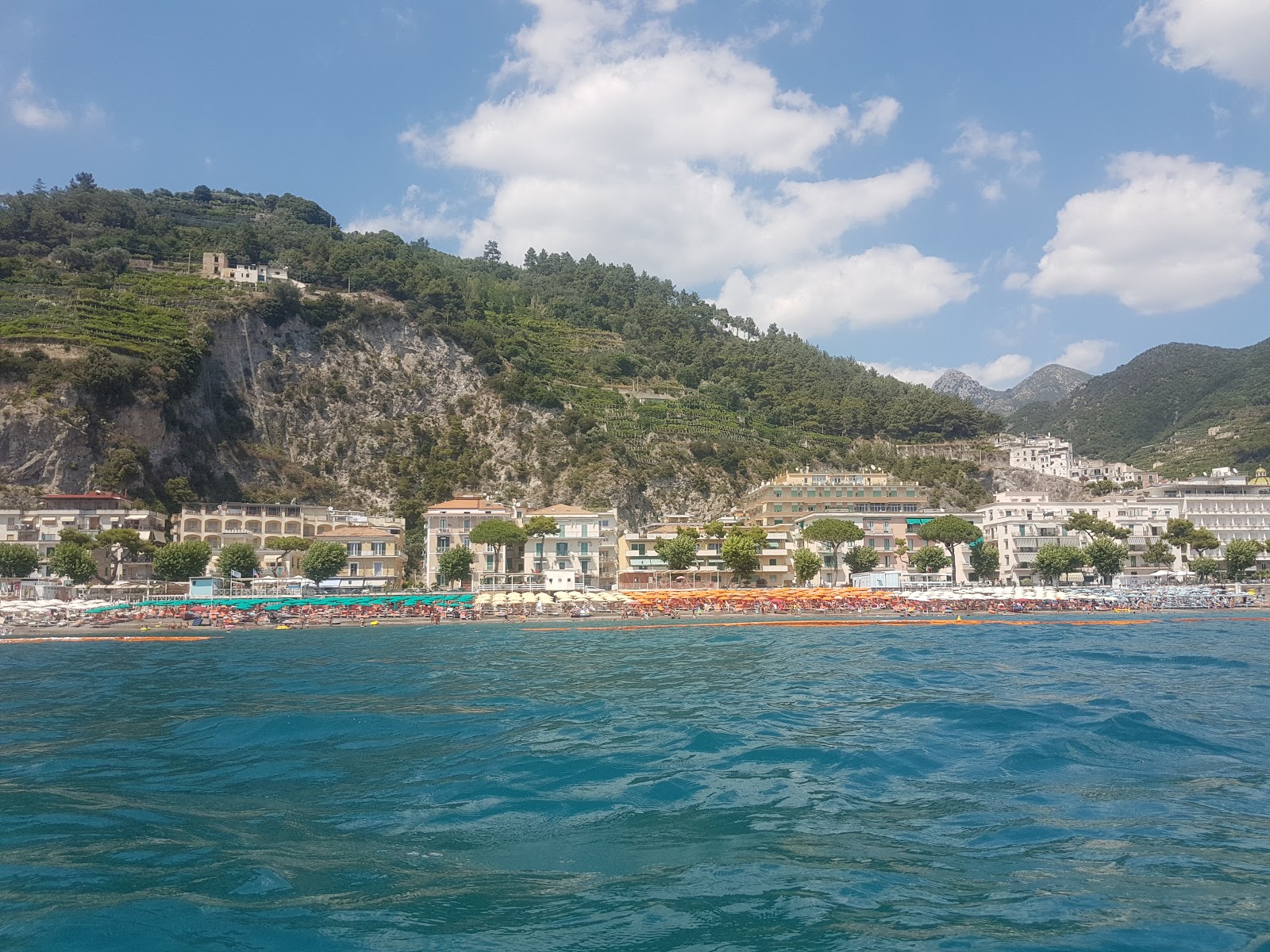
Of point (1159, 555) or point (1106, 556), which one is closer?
point (1106, 556)

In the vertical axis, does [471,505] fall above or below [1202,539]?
above

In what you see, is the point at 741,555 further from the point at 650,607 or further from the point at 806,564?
the point at 650,607

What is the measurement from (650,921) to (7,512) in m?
68.3

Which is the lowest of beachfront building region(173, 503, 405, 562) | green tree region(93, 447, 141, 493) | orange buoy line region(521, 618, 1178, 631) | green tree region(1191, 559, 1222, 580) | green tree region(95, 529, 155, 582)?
orange buoy line region(521, 618, 1178, 631)

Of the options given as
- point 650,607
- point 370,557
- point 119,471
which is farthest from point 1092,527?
point 119,471

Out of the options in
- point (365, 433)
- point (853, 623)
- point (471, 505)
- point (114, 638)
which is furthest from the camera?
point (365, 433)

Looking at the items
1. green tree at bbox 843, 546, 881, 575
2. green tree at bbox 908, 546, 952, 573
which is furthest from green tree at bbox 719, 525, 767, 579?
green tree at bbox 908, 546, 952, 573

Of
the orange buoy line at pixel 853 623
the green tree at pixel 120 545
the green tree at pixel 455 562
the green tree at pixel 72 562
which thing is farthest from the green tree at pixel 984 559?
the green tree at pixel 72 562

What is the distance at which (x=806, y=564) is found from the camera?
219ft

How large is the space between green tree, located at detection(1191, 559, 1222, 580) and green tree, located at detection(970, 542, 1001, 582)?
13940mm

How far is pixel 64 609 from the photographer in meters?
46.3

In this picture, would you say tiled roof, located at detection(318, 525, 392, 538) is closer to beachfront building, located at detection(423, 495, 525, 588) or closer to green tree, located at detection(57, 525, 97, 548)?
beachfront building, located at detection(423, 495, 525, 588)

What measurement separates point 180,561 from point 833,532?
46.2 m

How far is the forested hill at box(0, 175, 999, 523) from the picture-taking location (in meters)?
72.1
